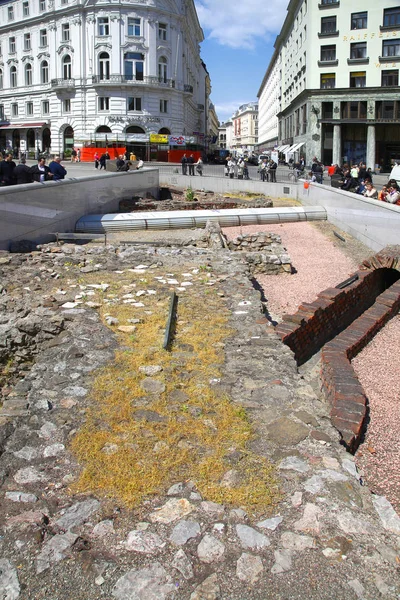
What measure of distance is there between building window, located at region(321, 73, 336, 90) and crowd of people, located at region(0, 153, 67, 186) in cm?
3798

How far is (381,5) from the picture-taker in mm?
45438

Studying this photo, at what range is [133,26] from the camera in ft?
170

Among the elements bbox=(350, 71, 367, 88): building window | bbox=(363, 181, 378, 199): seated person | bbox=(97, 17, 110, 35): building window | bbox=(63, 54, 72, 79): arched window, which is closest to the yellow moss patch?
bbox=(363, 181, 378, 199): seated person

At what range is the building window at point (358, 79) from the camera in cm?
4684

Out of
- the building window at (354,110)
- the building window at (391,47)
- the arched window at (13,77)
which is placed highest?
the arched window at (13,77)

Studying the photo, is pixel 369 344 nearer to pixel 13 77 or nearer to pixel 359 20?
pixel 359 20

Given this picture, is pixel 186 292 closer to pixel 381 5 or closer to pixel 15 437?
pixel 15 437

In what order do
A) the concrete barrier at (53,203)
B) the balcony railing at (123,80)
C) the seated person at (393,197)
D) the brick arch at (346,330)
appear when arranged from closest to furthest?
the brick arch at (346,330) → the concrete barrier at (53,203) → the seated person at (393,197) → the balcony railing at (123,80)

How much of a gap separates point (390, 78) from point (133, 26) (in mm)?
24387

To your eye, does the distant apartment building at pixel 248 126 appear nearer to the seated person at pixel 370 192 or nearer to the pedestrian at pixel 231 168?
the pedestrian at pixel 231 168

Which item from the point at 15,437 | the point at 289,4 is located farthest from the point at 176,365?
the point at 289,4

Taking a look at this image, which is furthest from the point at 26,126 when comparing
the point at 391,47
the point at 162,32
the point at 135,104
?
the point at 391,47

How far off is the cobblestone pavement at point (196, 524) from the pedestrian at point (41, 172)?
38.2 feet

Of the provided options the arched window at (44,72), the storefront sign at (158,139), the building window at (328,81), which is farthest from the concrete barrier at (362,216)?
the arched window at (44,72)
